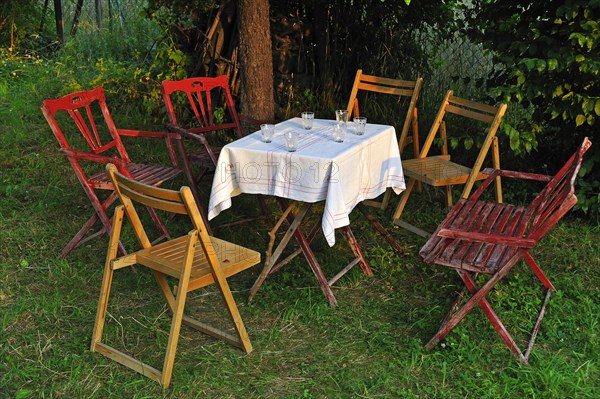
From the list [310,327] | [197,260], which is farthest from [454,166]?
[197,260]

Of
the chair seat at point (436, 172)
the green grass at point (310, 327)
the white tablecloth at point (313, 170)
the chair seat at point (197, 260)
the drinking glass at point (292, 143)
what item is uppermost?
Answer: the drinking glass at point (292, 143)

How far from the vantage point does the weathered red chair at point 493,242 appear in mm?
3730

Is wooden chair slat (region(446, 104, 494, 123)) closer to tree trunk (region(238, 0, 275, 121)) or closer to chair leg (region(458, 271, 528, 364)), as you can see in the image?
tree trunk (region(238, 0, 275, 121))

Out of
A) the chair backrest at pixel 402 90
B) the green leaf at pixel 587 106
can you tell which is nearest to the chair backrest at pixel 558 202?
the green leaf at pixel 587 106

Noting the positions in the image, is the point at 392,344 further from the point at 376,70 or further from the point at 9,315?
the point at 376,70

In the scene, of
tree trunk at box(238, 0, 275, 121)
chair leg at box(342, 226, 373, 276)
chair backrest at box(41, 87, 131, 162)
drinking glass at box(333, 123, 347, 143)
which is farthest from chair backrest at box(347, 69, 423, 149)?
chair backrest at box(41, 87, 131, 162)

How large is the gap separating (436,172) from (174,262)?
8.03ft

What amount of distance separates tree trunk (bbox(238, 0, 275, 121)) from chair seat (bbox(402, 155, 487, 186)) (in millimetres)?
1383

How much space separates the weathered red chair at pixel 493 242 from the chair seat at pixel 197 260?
3.42 feet

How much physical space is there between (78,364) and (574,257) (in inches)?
142

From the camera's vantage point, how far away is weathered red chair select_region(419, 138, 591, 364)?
3730mm

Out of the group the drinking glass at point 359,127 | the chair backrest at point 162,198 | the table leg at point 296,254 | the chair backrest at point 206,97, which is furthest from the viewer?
the chair backrest at point 206,97

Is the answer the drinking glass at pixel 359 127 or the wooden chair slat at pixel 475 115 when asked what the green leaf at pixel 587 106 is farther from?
the drinking glass at pixel 359 127

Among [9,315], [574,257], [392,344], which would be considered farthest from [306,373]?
[574,257]
